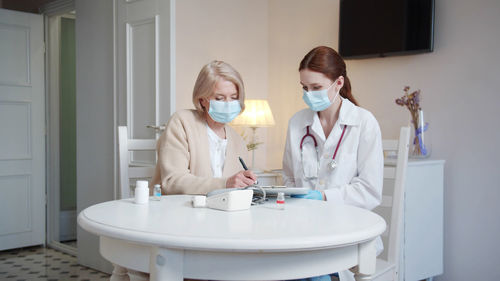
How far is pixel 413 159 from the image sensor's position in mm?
2943

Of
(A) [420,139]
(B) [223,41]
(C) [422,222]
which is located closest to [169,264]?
(C) [422,222]

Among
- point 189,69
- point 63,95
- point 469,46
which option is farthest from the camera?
point 63,95

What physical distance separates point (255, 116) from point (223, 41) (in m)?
0.73

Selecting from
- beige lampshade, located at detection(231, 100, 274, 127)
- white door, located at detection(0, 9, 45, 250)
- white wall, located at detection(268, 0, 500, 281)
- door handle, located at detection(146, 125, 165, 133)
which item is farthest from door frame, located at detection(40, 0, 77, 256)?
white wall, located at detection(268, 0, 500, 281)

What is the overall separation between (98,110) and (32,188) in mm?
1270

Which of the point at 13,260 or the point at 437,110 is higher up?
the point at 437,110

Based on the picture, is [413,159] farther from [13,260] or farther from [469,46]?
[13,260]

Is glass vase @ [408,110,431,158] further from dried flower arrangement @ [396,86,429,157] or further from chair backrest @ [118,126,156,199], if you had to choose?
chair backrest @ [118,126,156,199]

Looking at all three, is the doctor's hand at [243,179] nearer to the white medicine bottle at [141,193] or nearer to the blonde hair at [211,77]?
the white medicine bottle at [141,193]

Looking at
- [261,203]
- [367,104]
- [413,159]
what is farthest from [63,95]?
[261,203]

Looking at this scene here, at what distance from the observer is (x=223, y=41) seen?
3.90 meters

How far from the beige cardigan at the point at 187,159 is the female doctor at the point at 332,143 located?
12.3 inches

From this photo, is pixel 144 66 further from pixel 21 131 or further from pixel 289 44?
pixel 21 131

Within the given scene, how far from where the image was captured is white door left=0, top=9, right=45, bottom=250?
4.36m
